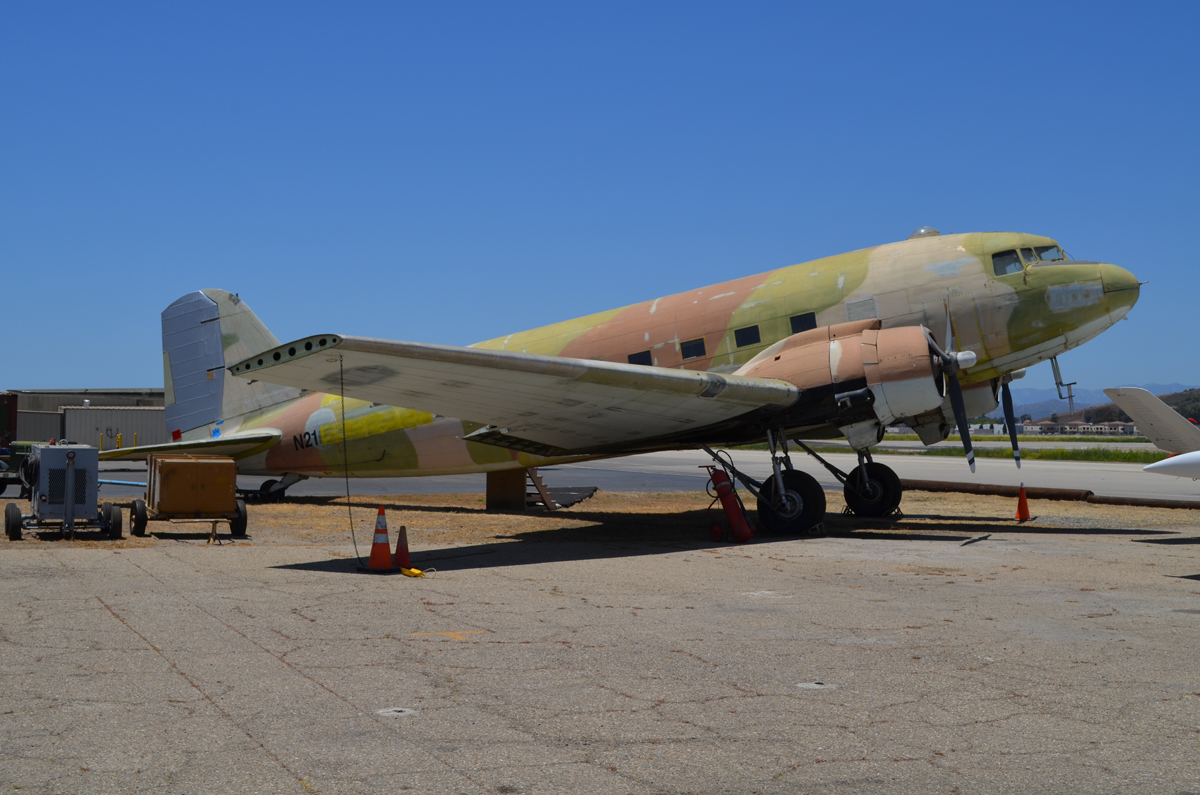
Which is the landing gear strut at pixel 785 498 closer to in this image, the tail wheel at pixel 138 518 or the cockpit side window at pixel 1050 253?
the cockpit side window at pixel 1050 253

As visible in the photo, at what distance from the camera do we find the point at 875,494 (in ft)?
59.0

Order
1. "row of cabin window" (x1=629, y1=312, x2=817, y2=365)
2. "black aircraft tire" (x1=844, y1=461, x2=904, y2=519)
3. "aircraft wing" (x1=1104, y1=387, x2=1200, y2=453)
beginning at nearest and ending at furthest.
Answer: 1. "aircraft wing" (x1=1104, y1=387, x2=1200, y2=453)
2. "row of cabin window" (x1=629, y1=312, x2=817, y2=365)
3. "black aircraft tire" (x1=844, y1=461, x2=904, y2=519)

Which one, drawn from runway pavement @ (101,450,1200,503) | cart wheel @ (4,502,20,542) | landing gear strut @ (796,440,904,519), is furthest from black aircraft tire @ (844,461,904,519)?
cart wheel @ (4,502,20,542)

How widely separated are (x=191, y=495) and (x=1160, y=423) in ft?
53.1

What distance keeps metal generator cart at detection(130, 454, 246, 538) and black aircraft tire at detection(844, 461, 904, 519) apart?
36.9 ft

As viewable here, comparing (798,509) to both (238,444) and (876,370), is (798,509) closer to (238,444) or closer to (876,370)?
(876,370)

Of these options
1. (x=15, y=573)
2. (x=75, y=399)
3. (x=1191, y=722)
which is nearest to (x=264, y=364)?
(x=15, y=573)

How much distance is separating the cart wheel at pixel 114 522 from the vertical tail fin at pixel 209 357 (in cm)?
790

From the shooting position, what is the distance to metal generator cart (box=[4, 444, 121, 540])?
13938mm

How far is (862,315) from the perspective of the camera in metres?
15.5

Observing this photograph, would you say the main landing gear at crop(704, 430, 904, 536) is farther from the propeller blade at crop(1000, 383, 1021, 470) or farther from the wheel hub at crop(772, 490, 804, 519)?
the propeller blade at crop(1000, 383, 1021, 470)

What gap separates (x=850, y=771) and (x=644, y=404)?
989 cm

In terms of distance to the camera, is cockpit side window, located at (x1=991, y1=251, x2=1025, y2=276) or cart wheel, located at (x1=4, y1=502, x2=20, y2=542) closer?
cart wheel, located at (x1=4, y1=502, x2=20, y2=542)

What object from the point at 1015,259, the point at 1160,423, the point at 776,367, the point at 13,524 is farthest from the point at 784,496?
the point at 13,524
